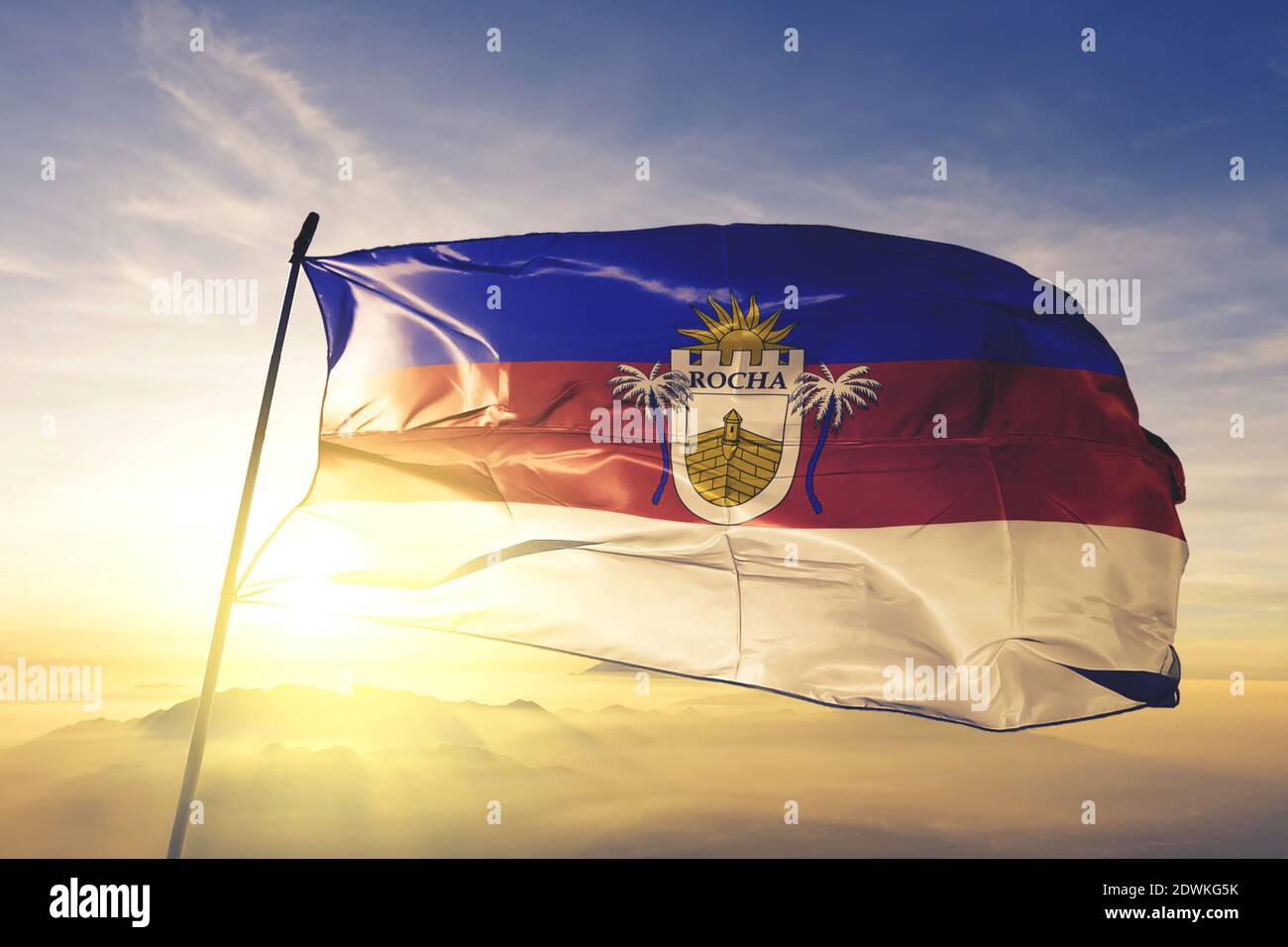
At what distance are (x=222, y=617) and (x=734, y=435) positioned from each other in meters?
5.12

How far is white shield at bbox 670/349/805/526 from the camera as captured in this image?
407 inches

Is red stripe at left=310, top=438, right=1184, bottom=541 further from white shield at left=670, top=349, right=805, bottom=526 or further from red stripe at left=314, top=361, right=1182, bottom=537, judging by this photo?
white shield at left=670, top=349, right=805, bottom=526

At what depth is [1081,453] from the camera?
10852 millimetres

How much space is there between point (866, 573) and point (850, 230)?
12.4 ft

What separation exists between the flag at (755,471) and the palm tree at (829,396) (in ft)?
0.08

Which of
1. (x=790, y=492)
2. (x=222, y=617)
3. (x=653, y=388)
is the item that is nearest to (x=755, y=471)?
(x=790, y=492)

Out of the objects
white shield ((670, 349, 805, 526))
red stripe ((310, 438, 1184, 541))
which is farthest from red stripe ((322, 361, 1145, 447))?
white shield ((670, 349, 805, 526))

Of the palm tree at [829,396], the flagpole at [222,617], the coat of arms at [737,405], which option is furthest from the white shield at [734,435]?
the flagpole at [222,617]

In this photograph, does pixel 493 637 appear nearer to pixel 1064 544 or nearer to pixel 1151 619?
pixel 1064 544

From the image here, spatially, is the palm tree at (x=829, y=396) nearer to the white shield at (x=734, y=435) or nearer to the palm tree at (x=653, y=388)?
the white shield at (x=734, y=435)

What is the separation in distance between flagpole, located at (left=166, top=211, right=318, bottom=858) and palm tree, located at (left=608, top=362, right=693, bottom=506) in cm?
328

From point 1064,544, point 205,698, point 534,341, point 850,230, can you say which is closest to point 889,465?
point 1064,544

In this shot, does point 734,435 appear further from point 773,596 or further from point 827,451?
point 773,596

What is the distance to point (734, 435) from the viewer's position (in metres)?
10.5
